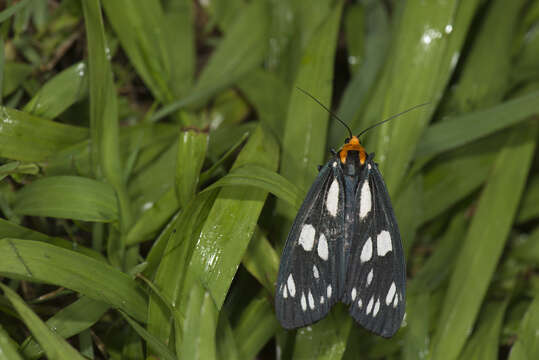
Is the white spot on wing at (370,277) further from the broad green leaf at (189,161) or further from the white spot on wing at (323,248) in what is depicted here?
the broad green leaf at (189,161)

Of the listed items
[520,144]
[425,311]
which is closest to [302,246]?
[425,311]

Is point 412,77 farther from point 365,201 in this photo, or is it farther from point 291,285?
point 291,285

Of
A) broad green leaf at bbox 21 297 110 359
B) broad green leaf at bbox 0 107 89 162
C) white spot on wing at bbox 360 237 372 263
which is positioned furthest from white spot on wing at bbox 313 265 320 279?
broad green leaf at bbox 0 107 89 162

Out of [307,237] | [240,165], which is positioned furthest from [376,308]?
[240,165]

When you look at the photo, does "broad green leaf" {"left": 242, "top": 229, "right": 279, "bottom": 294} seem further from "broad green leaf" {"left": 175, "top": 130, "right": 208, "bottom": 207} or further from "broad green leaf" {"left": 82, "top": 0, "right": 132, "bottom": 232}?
"broad green leaf" {"left": 82, "top": 0, "right": 132, "bottom": 232}

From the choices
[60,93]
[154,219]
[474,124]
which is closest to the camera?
[154,219]

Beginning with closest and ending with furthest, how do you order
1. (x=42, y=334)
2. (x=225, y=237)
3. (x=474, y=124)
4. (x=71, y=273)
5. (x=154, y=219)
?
(x=42, y=334)
(x=71, y=273)
(x=225, y=237)
(x=154, y=219)
(x=474, y=124)

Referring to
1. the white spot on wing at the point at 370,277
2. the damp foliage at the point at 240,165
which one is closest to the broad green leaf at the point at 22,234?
the damp foliage at the point at 240,165
